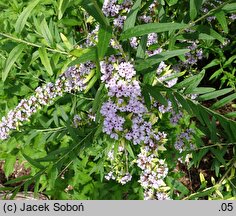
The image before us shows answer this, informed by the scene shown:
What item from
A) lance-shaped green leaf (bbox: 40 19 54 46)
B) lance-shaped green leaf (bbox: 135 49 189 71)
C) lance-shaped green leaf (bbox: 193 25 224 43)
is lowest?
lance-shaped green leaf (bbox: 135 49 189 71)

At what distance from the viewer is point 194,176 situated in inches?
184

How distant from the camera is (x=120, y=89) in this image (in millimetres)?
2160

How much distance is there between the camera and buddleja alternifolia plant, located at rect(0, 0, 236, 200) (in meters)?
2.18

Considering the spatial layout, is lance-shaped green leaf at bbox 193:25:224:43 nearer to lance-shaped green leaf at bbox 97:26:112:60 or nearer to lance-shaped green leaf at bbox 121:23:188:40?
lance-shaped green leaf at bbox 121:23:188:40

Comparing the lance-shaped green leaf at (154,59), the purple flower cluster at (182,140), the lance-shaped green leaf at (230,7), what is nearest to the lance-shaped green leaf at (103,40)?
the lance-shaped green leaf at (154,59)

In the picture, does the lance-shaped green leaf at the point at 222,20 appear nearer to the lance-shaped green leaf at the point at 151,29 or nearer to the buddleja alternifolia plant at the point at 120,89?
the buddleja alternifolia plant at the point at 120,89

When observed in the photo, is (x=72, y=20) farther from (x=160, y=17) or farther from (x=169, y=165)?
(x=169, y=165)

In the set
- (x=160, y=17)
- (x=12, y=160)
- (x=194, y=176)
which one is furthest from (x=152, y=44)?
(x=194, y=176)

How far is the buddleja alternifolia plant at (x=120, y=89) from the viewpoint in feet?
7.16

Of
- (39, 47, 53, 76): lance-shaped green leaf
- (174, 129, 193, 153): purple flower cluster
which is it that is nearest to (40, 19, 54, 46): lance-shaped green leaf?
(39, 47, 53, 76): lance-shaped green leaf

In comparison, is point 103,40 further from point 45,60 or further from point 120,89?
point 45,60

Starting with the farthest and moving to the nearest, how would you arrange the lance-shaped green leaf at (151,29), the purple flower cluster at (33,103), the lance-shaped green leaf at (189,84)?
the purple flower cluster at (33,103) < the lance-shaped green leaf at (189,84) < the lance-shaped green leaf at (151,29)

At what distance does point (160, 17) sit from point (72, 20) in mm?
1157

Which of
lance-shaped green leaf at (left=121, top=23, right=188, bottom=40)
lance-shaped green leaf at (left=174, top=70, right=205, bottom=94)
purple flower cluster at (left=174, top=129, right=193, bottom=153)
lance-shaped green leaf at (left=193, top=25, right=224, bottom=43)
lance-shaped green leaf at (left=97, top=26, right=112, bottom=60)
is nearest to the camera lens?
lance-shaped green leaf at (left=97, top=26, right=112, bottom=60)
